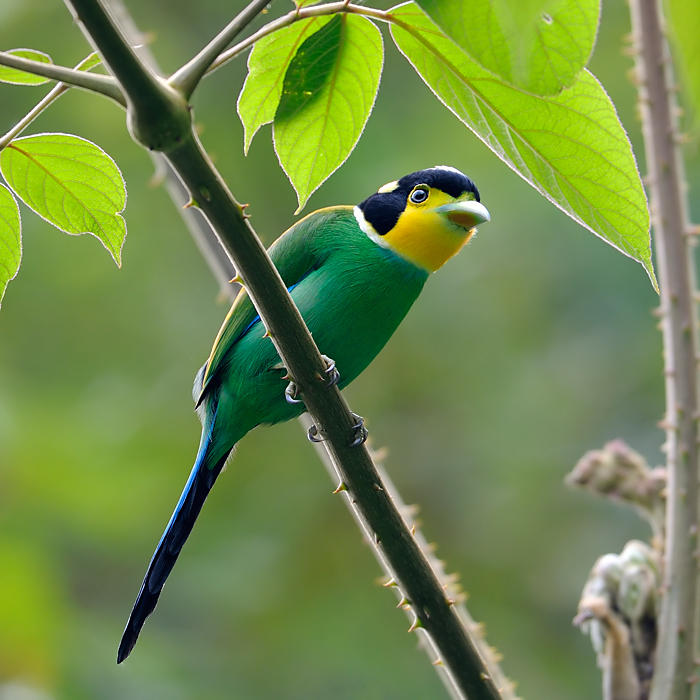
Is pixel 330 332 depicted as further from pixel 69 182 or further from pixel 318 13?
pixel 318 13

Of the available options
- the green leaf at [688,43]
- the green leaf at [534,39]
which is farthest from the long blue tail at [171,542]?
the green leaf at [688,43]

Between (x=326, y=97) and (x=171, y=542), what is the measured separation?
1.05m

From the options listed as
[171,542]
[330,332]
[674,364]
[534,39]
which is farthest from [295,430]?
[534,39]

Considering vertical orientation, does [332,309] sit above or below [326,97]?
above

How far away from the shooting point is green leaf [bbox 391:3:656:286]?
949mm

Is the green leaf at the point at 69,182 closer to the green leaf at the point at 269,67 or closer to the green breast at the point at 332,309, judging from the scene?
the green leaf at the point at 269,67

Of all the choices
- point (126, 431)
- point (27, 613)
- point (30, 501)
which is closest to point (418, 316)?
point (126, 431)

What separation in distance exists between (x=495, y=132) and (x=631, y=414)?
4.06 metres

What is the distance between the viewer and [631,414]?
4.81 metres

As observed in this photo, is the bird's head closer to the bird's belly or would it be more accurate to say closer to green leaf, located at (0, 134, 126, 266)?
the bird's belly

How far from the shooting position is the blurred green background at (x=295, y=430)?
3.99 meters

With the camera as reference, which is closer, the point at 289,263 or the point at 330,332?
the point at 330,332

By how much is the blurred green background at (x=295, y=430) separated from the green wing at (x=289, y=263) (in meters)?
2.04

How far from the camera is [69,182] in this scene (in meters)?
1.09
